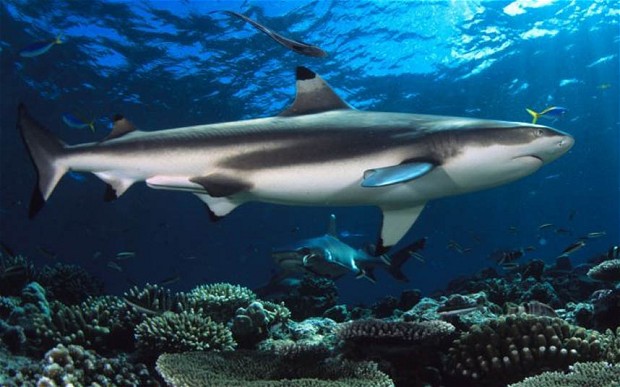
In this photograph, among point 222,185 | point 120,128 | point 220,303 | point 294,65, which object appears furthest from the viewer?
point 294,65

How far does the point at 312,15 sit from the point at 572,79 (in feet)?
61.6

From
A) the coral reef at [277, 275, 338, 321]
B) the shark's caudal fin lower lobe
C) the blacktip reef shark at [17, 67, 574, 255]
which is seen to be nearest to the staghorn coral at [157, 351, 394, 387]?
the blacktip reef shark at [17, 67, 574, 255]

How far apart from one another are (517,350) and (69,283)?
1135 cm

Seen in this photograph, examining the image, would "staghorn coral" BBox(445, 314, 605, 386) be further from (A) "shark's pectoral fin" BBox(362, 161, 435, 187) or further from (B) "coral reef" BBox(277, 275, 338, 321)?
(B) "coral reef" BBox(277, 275, 338, 321)

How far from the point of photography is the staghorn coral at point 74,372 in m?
4.10

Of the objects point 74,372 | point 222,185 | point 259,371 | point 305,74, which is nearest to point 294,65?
point 305,74

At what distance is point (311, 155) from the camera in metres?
4.39

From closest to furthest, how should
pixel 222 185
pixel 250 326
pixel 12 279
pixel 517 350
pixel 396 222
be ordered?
pixel 517 350 < pixel 222 185 < pixel 396 222 < pixel 250 326 < pixel 12 279

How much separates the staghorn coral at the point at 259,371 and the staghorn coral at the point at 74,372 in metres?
0.52

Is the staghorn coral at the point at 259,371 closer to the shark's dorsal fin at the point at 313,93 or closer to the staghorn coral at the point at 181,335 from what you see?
the staghorn coral at the point at 181,335

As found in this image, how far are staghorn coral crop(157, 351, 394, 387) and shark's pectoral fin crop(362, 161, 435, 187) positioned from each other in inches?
71.0

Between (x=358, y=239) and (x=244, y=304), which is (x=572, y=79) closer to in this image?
(x=244, y=304)

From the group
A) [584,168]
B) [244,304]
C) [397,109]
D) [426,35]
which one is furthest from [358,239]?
[244,304]

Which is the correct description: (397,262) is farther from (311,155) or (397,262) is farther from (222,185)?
(222,185)
